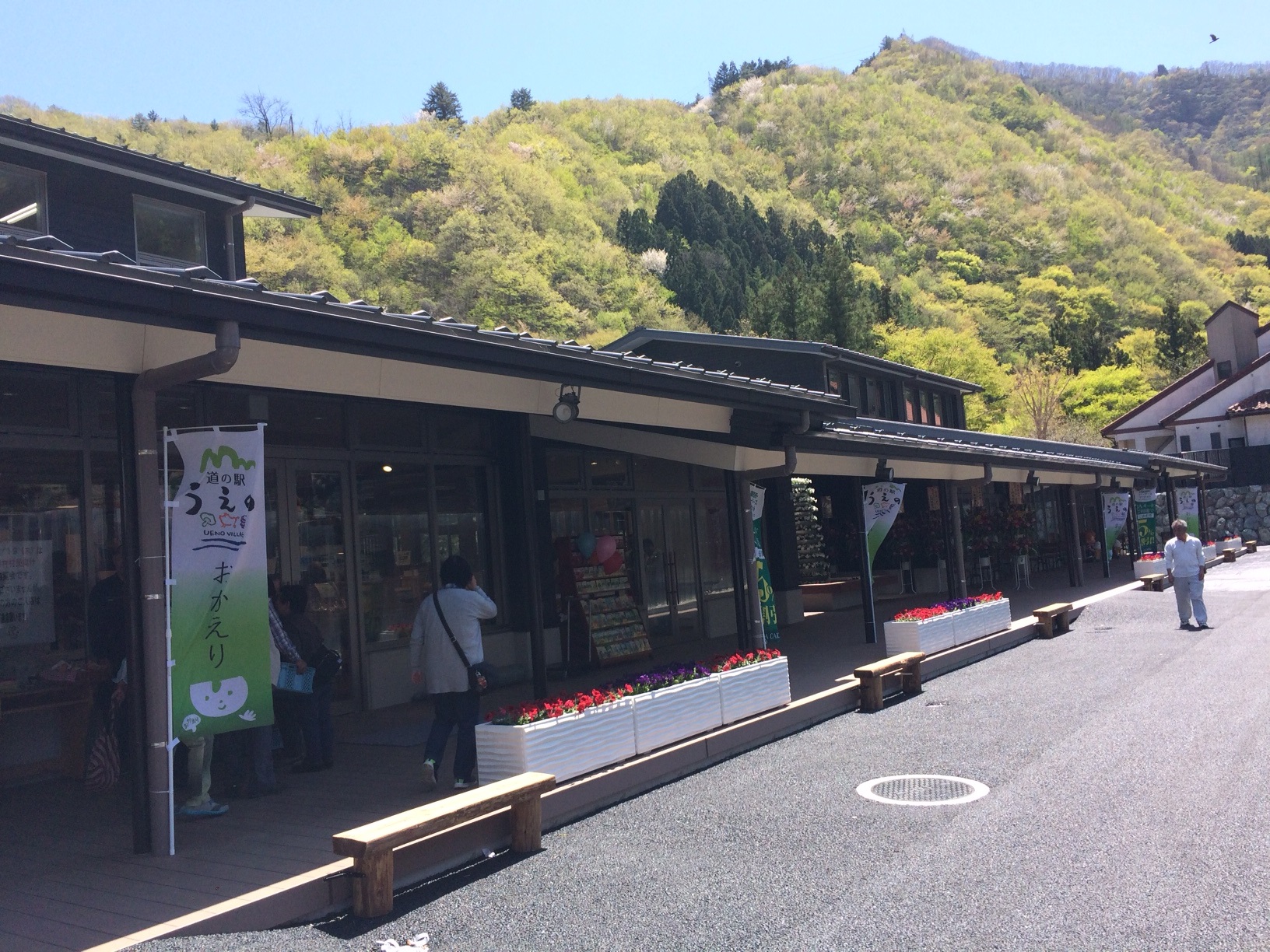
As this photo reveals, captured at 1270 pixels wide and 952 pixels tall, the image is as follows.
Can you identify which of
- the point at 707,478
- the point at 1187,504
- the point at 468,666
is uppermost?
the point at 707,478

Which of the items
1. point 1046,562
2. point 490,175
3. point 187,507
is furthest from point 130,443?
point 490,175

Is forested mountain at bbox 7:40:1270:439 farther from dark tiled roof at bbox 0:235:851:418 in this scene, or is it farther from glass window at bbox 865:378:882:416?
dark tiled roof at bbox 0:235:851:418

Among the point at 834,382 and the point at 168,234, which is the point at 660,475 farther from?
the point at 834,382

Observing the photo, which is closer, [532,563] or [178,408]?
[532,563]

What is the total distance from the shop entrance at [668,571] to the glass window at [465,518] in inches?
125

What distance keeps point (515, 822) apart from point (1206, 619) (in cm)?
1339

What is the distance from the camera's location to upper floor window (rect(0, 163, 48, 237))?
37.9ft

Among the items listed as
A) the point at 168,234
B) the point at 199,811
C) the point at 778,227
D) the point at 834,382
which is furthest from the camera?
the point at 778,227

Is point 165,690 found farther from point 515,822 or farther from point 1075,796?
point 1075,796

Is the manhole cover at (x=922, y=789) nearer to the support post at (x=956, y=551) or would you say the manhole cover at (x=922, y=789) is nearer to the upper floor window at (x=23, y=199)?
the support post at (x=956, y=551)

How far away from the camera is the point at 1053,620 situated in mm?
15711

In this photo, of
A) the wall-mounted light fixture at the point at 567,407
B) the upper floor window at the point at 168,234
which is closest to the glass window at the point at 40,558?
the wall-mounted light fixture at the point at 567,407

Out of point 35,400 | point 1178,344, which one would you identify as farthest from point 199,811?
point 1178,344

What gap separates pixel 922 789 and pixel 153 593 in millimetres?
5047
